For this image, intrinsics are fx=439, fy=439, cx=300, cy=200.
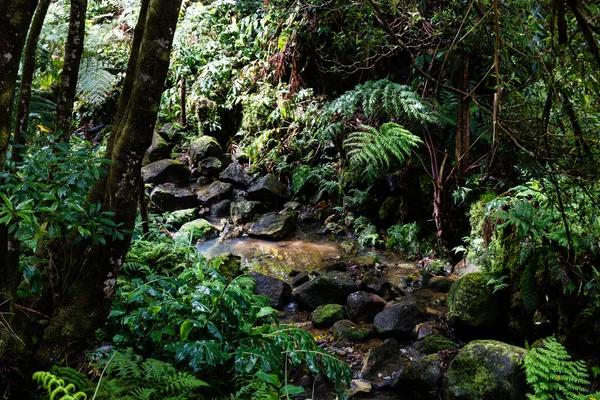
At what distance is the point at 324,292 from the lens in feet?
15.3

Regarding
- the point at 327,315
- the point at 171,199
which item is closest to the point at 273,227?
the point at 171,199

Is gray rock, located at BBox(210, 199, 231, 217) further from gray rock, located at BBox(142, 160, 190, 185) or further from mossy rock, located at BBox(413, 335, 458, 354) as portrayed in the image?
mossy rock, located at BBox(413, 335, 458, 354)

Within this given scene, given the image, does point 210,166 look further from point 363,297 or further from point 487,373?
point 487,373

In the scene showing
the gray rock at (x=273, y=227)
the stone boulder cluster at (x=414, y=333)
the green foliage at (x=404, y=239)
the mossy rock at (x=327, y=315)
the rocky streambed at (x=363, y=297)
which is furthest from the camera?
the gray rock at (x=273, y=227)

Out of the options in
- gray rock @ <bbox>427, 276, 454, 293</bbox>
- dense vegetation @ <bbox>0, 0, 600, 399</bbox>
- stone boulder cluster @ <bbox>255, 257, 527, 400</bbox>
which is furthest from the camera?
gray rock @ <bbox>427, 276, 454, 293</bbox>

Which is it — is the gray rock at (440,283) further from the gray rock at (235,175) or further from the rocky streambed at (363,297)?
the gray rock at (235,175)

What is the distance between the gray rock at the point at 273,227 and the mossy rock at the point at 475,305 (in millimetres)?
3470

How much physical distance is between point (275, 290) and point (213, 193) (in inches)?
155

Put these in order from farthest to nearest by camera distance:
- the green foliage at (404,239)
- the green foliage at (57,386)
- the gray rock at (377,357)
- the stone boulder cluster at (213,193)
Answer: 1. the stone boulder cluster at (213,193)
2. the green foliage at (404,239)
3. the gray rock at (377,357)
4. the green foliage at (57,386)

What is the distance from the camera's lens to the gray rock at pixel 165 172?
340 inches

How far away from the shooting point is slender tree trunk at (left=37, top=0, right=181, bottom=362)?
1.90 meters

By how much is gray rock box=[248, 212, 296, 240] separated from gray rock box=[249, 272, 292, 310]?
2.00 metres

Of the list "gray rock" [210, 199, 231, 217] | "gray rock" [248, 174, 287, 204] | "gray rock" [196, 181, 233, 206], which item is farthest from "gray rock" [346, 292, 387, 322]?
"gray rock" [196, 181, 233, 206]

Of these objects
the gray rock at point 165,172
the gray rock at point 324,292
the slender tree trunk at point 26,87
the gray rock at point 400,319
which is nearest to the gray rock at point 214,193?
the gray rock at point 165,172
